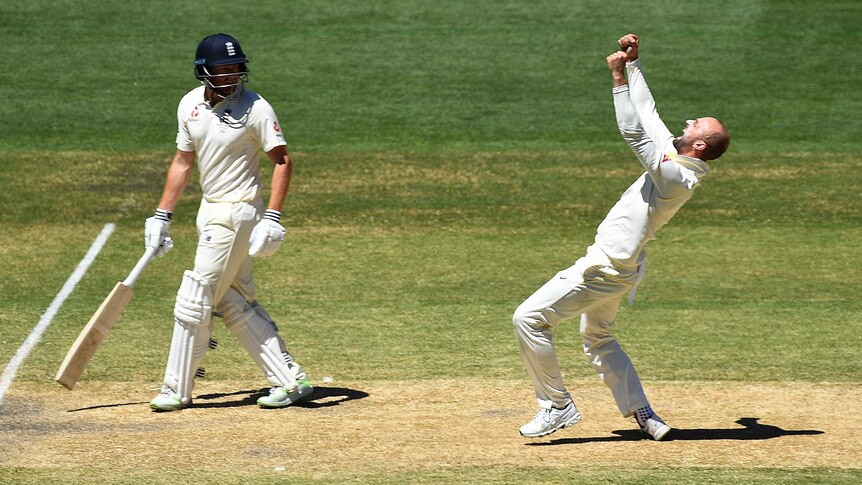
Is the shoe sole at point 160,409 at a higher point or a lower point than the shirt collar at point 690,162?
lower

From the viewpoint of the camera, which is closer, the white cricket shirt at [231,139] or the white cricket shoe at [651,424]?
the white cricket shoe at [651,424]

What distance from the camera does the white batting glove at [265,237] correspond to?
7.72 metres

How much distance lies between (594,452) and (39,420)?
3497 mm

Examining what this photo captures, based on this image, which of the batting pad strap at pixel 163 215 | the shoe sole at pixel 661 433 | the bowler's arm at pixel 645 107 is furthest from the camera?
the batting pad strap at pixel 163 215

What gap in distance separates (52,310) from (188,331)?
2.62 metres

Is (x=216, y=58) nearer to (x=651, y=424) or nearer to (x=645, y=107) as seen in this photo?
(x=645, y=107)

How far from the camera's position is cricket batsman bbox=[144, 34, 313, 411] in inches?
314

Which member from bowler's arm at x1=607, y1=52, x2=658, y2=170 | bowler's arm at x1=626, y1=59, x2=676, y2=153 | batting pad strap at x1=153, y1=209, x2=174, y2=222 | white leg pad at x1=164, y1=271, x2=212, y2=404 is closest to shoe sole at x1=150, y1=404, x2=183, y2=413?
white leg pad at x1=164, y1=271, x2=212, y2=404

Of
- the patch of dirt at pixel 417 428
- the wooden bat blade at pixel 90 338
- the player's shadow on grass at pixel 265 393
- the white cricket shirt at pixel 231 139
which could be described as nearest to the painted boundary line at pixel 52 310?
the patch of dirt at pixel 417 428

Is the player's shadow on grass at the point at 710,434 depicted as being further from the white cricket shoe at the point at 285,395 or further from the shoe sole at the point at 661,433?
the white cricket shoe at the point at 285,395

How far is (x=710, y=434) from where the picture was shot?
752 centimetres

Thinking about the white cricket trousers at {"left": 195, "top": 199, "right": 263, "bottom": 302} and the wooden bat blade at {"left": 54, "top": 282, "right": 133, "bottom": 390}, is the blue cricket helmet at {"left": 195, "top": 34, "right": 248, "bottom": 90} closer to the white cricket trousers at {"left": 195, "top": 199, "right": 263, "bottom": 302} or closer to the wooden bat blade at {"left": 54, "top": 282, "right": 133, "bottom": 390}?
the white cricket trousers at {"left": 195, "top": 199, "right": 263, "bottom": 302}

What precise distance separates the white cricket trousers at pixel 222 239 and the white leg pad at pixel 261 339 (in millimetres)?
184

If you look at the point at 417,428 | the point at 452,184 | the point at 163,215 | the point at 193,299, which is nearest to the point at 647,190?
the point at 417,428
